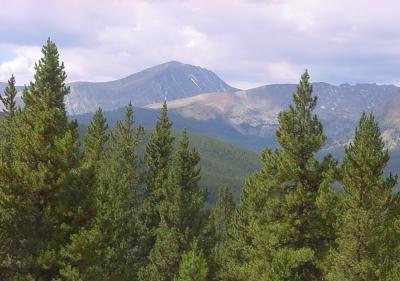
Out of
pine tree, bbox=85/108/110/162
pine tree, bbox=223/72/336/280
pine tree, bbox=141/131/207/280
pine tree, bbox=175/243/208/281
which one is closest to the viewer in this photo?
pine tree, bbox=223/72/336/280

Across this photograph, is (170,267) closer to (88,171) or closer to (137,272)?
(137,272)

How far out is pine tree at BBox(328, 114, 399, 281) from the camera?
2806 cm

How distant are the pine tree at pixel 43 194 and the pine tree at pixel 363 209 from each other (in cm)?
1510

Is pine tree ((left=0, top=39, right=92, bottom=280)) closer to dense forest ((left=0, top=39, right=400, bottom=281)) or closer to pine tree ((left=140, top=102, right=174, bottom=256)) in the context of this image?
dense forest ((left=0, top=39, right=400, bottom=281))

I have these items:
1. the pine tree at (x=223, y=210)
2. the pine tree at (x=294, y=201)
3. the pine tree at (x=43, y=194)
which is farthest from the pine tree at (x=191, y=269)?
the pine tree at (x=223, y=210)

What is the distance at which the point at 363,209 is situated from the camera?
93.7 feet

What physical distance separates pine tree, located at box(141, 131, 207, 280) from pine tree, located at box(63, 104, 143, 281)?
9.38 feet

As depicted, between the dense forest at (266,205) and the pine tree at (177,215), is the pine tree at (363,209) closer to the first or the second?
the dense forest at (266,205)

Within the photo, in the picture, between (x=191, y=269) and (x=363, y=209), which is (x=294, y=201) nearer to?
(x=363, y=209)

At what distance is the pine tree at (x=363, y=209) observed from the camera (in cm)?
2806

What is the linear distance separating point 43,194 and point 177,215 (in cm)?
1816

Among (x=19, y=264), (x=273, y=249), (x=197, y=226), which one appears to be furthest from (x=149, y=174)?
(x=19, y=264)

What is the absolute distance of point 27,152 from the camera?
28297 millimetres

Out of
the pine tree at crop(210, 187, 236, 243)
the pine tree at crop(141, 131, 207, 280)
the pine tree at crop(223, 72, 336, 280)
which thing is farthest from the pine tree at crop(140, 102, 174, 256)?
the pine tree at crop(210, 187, 236, 243)
